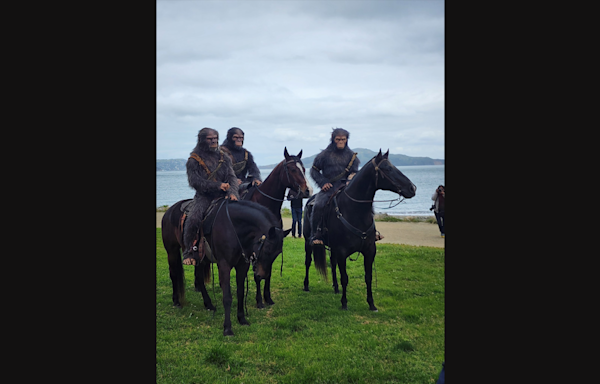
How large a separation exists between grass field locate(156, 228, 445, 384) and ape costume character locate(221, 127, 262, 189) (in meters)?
2.17

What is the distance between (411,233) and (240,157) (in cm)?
905

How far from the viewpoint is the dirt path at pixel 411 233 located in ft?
42.5

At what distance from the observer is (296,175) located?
6098 mm

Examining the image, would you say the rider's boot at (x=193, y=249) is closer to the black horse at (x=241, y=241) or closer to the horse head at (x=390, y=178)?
the black horse at (x=241, y=241)

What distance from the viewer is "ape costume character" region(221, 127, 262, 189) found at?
788 centimetres

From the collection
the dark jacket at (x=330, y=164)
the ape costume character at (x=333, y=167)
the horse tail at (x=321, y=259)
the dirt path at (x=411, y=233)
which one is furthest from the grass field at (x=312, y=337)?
the dirt path at (x=411, y=233)

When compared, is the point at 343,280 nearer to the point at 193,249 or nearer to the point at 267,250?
the point at 267,250

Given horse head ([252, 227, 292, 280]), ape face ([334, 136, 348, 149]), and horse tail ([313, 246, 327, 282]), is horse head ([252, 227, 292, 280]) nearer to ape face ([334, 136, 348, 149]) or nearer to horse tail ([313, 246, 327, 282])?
horse tail ([313, 246, 327, 282])

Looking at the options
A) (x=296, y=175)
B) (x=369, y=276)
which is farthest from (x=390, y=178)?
(x=369, y=276)

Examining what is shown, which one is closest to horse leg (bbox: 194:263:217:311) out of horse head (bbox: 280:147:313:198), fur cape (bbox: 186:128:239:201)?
fur cape (bbox: 186:128:239:201)

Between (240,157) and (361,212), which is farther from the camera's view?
(240,157)

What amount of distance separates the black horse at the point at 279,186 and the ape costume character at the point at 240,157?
46.8 inches
